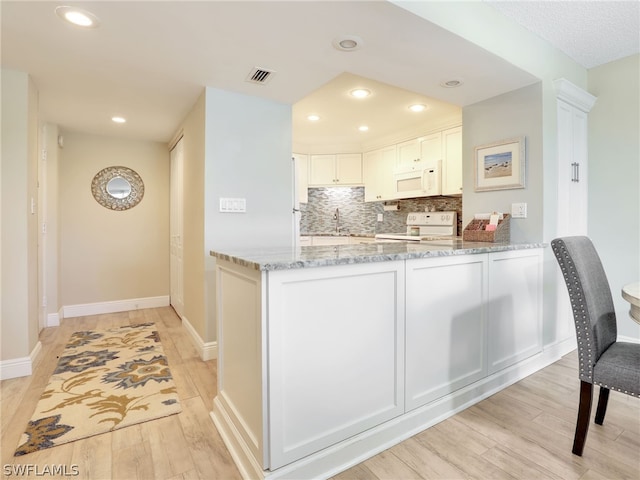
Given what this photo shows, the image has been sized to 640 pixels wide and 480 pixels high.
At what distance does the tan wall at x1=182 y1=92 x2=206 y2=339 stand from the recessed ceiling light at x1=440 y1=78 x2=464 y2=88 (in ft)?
6.27

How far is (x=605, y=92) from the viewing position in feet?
9.55

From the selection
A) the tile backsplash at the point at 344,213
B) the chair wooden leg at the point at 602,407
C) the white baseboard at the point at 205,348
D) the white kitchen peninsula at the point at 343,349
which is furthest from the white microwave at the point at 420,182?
the white baseboard at the point at 205,348

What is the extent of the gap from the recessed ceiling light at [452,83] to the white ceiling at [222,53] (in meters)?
0.05

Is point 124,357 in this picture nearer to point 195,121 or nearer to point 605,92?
point 195,121

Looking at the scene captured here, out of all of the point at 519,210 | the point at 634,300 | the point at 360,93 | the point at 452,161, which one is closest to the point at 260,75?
the point at 360,93

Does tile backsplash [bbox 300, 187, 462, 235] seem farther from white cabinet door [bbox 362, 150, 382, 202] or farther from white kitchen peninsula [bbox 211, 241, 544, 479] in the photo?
white kitchen peninsula [bbox 211, 241, 544, 479]

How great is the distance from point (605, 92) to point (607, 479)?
9.80 feet

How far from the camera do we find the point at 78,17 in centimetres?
180

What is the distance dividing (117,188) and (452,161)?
419cm

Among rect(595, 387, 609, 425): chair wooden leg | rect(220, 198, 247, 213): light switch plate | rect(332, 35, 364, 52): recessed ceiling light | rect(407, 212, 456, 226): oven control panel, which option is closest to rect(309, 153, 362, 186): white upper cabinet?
rect(407, 212, 456, 226): oven control panel

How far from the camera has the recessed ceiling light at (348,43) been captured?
195 cm

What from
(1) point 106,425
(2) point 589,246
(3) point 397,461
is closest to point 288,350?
(3) point 397,461

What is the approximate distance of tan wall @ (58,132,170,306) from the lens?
4.06 m

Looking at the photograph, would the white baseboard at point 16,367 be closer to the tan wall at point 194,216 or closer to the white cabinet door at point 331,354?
the tan wall at point 194,216
